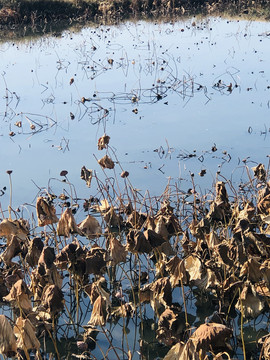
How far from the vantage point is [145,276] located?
4188mm

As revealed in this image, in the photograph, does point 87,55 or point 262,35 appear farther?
point 262,35

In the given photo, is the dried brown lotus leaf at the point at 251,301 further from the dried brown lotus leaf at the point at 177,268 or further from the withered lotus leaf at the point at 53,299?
the withered lotus leaf at the point at 53,299

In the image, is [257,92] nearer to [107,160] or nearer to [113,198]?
[113,198]

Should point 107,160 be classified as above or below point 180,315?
above

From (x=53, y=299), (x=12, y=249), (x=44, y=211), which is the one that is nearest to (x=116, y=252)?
(x=44, y=211)

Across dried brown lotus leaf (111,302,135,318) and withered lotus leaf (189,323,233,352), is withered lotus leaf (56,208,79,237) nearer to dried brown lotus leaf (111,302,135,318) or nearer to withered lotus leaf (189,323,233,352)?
dried brown lotus leaf (111,302,135,318)

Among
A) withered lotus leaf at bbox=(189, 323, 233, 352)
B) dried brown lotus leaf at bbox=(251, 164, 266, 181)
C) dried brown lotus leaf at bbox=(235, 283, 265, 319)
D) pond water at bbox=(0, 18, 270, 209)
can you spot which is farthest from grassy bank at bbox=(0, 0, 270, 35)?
withered lotus leaf at bbox=(189, 323, 233, 352)

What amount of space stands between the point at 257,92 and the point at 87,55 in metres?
4.50

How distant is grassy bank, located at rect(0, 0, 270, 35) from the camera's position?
1741cm

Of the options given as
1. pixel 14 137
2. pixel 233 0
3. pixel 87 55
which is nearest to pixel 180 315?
pixel 14 137

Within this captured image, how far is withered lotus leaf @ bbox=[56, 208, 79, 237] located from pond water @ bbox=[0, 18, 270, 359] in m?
0.63

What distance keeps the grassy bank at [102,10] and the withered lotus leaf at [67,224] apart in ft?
46.2

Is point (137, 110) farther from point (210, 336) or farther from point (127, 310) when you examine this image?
point (210, 336)

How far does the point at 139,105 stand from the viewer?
8.95 m
